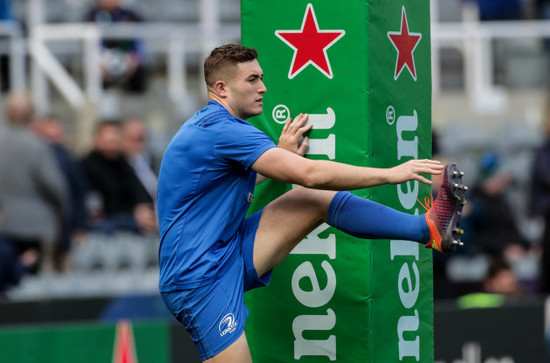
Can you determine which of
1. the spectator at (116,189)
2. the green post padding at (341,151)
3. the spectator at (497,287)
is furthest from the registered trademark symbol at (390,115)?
the spectator at (116,189)

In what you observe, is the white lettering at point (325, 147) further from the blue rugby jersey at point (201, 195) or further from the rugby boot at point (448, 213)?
the rugby boot at point (448, 213)

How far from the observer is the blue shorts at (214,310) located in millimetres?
5551

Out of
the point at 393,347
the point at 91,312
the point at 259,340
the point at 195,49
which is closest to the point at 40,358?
the point at 91,312

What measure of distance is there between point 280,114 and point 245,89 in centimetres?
63

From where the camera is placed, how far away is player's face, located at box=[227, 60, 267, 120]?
18.6 feet

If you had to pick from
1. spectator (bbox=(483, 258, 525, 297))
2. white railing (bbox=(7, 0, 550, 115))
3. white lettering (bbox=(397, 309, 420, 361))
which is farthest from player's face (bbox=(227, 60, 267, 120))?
white railing (bbox=(7, 0, 550, 115))

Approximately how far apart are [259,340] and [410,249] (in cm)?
99

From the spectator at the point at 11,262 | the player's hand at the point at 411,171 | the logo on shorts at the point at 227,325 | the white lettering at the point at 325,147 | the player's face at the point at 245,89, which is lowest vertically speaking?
the spectator at the point at 11,262

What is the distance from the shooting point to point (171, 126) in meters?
12.2

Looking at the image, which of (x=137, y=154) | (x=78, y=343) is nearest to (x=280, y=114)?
(x=78, y=343)

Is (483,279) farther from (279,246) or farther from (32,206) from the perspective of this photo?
(279,246)

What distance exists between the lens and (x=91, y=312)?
949cm

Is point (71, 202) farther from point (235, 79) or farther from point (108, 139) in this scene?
point (235, 79)

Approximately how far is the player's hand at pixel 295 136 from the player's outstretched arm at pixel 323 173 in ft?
2.11
